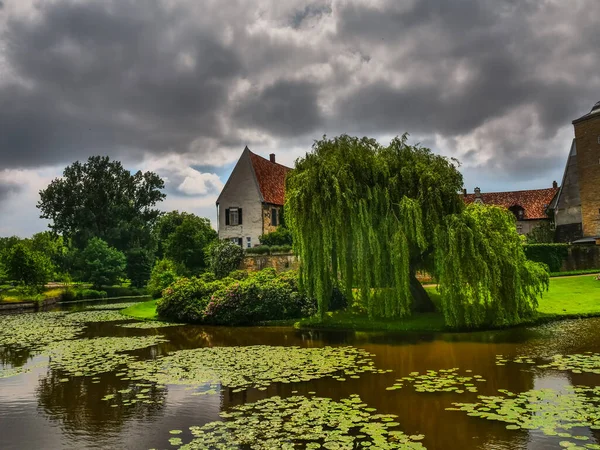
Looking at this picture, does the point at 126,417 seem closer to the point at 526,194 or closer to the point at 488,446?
the point at 488,446

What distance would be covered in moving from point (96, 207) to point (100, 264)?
15.2 meters

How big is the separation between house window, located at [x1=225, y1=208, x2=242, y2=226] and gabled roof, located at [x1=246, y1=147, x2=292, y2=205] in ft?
9.14

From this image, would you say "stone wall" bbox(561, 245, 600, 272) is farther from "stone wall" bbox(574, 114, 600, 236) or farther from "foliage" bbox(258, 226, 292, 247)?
"foliage" bbox(258, 226, 292, 247)

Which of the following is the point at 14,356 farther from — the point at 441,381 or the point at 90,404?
the point at 441,381

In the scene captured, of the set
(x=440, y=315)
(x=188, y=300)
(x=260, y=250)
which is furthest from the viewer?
(x=260, y=250)

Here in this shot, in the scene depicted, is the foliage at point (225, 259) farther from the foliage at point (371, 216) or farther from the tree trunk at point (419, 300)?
the tree trunk at point (419, 300)

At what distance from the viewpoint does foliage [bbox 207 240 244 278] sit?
3541 cm

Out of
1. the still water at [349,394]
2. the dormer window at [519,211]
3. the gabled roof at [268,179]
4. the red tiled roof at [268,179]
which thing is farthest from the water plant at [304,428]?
the dormer window at [519,211]

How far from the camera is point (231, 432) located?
25.5 ft

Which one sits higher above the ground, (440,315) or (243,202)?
(243,202)

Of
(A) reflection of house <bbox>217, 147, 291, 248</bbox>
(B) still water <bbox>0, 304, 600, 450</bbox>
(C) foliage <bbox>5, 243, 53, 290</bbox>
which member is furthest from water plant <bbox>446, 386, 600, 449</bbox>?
(C) foliage <bbox>5, 243, 53, 290</bbox>

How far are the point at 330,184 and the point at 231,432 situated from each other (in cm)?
1243

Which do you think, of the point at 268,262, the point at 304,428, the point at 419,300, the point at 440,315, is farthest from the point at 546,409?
the point at 268,262

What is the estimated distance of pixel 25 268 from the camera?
39.2 m
